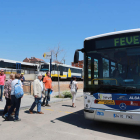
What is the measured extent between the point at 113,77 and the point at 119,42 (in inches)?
43.7

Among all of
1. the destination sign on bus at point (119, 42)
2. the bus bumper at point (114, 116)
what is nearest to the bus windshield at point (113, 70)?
the destination sign on bus at point (119, 42)

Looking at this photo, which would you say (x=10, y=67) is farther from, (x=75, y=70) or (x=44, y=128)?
(x=44, y=128)

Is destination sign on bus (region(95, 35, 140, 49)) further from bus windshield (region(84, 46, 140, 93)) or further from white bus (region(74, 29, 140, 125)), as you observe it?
bus windshield (region(84, 46, 140, 93))

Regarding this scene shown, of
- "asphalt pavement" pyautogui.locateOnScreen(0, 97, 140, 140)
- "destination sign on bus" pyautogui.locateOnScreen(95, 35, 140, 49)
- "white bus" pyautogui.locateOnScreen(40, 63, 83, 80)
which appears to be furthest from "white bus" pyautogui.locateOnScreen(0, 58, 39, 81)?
"destination sign on bus" pyautogui.locateOnScreen(95, 35, 140, 49)

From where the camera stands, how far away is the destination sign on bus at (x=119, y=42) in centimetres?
523

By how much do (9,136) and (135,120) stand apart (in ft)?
11.4

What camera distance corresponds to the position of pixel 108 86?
529cm

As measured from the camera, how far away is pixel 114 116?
515cm

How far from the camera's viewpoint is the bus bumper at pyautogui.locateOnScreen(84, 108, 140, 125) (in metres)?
4.89

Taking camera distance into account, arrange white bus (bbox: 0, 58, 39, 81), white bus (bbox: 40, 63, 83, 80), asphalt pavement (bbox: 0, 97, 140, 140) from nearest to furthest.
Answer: asphalt pavement (bbox: 0, 97, 140, 140)
white bus (bbox: 0, 58, 39, 81)
white bus (bbox: 40, 63, 83, 80)

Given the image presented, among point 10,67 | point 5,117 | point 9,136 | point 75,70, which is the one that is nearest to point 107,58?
point 9,136

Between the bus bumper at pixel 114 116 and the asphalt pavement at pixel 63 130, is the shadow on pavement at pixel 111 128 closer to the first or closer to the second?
the asphalt pavement at pixel 63 130

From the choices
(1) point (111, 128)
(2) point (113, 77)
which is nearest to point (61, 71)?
(1) point (111, 128)

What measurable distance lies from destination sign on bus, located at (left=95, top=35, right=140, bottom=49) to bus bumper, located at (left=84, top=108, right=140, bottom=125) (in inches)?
79.1
